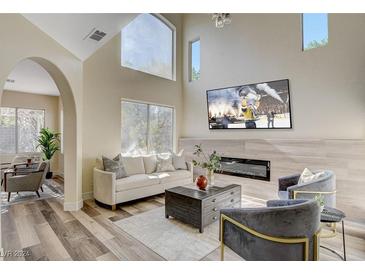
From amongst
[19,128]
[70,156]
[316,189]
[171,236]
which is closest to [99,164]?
[70,156]

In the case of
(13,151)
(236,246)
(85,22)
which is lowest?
(236,246)

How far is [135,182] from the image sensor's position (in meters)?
4.08

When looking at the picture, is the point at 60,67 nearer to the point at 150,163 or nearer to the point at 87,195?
the point at 87,195

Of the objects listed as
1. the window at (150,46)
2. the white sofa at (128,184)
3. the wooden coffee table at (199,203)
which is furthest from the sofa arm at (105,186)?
the window at (150,46)

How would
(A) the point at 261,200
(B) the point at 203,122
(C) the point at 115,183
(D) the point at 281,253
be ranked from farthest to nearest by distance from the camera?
1. (B) the point at 203,122
2. (A) the point at 261,200
3. (C) the point at 115,183
4. (D) the point at 281,253

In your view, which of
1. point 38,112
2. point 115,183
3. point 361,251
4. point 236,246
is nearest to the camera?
point 236,246

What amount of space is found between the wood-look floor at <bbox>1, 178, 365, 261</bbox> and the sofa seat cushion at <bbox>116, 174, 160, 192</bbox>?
41cm

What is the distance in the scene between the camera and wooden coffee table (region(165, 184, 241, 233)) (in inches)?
115

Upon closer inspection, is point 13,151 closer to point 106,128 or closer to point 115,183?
point 106,128

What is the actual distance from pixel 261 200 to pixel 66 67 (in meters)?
4.78

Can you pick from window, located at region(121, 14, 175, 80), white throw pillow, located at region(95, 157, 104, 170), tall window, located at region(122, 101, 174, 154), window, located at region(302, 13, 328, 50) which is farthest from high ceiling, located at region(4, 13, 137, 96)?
window, located at region(302, 13, 328, 50)

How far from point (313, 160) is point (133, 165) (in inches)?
148
